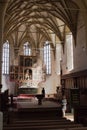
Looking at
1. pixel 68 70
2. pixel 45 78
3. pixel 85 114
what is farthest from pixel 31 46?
pixel 85 114

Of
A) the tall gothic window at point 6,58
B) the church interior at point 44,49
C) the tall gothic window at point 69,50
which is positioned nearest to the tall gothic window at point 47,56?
the church interior at point 44,49

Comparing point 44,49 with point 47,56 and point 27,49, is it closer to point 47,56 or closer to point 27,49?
point 47,56

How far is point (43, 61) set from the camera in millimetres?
39594

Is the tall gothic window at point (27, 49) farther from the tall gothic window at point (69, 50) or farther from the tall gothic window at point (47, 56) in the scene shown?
the tall gothic window at point (69, 50)

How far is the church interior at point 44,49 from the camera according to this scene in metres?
24.6

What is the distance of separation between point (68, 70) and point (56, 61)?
290 inches

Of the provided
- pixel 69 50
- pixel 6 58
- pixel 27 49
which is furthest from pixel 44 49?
pixel 69 50

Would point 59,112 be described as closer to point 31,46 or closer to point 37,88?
point 37,88

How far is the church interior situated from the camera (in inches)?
968

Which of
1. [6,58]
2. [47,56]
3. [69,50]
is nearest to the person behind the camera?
[69,50]

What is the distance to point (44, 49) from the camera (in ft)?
132

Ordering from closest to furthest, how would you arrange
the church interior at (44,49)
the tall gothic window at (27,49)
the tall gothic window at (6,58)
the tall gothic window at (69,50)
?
the church interior at (44,49) < the tall gothic window at (69,50) < the tall gothic window at (6,58) < the tall gothic window at (27,49)

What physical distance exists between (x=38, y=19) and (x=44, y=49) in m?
6.74

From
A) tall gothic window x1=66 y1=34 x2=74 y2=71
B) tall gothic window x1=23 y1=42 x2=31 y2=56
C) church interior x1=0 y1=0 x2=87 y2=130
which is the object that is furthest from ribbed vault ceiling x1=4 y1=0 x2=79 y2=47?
tall gothic window x1=66 y1=34 x2=74 y2=71
